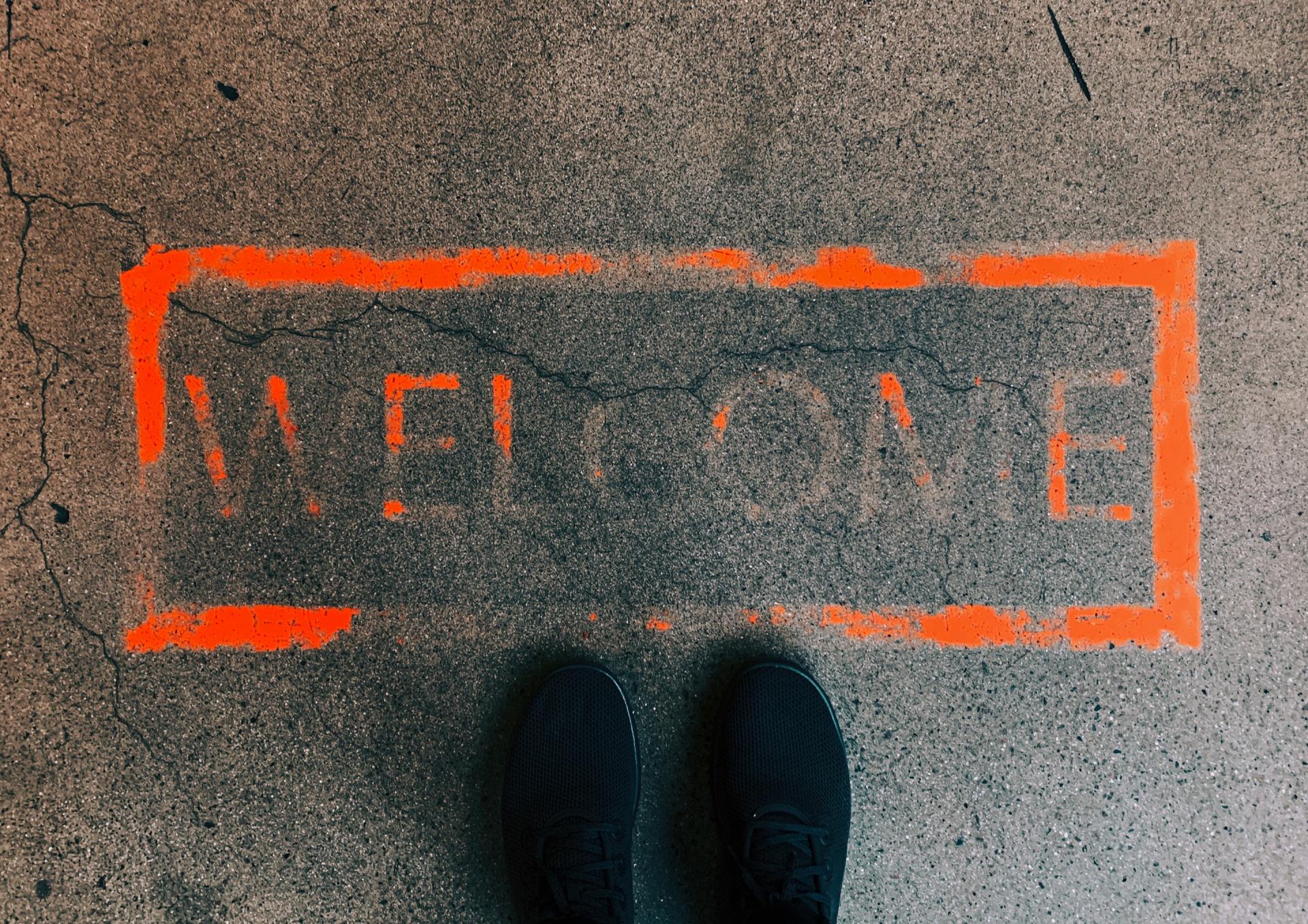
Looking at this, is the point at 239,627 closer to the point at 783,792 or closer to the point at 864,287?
the point at 783,792

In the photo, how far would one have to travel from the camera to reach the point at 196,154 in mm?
2070

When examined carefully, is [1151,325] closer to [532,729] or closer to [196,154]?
[532,729]

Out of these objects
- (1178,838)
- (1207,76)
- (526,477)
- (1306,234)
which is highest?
(1207,76)

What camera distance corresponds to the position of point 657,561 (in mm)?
2049

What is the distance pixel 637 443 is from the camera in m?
2.04

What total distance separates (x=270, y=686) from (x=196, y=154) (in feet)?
5.39

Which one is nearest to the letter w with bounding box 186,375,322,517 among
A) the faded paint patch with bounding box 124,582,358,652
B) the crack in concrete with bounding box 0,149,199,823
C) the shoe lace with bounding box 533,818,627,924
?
the faded paint patch with bounding box 124,582,358,652

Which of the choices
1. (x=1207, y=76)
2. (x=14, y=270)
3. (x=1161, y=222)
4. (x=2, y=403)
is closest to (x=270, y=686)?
(x=2, y=403)

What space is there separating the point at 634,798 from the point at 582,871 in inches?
10.2

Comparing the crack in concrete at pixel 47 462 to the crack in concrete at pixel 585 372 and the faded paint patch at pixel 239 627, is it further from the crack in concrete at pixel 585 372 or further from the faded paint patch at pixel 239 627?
the crack in concrete at pixel 585 372

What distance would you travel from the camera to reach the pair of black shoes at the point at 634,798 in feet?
6.57

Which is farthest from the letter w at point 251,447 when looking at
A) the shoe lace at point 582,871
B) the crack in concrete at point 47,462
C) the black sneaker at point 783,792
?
the black sneaker at point 783,792

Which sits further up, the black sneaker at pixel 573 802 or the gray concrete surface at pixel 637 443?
the gray concrete surface at pixel 637 443

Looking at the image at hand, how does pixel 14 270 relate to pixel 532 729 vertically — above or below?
above
